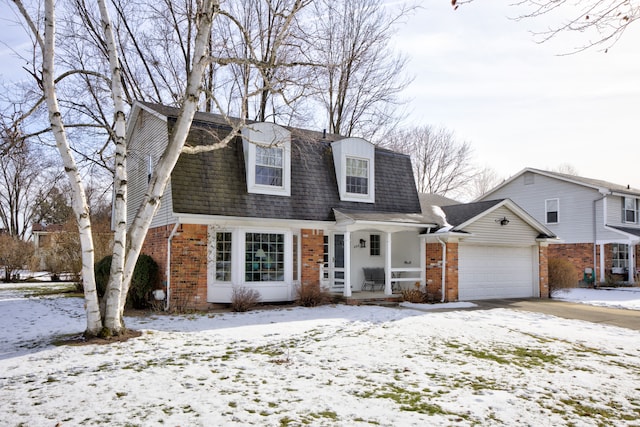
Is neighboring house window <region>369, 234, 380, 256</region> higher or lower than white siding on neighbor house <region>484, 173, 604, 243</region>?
lower

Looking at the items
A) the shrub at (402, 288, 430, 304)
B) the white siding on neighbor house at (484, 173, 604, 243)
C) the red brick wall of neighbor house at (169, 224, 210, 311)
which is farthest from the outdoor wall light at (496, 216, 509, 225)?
the red brick wall of neighbor house at (169, 224, 210, 311)

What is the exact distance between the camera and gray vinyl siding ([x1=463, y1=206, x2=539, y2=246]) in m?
15.2

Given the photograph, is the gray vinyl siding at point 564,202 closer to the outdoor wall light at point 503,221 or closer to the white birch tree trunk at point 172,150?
the outdoor wall light at point 503,221

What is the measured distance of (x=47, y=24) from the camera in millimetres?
7703

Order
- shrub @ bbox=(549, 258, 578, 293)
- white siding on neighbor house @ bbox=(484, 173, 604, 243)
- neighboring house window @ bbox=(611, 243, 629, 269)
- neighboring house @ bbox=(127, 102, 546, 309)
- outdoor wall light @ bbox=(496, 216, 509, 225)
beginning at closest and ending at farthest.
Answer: neighboring house @ bbox=(127, 102, 546, 309) < outdoor wall light @ bbox=(496, 216, 509, 225) < shrub @ bbox=(549, 258, 578, 293) < white siding on neighbor house @ bbox=(484, 173, 604, 243) < neighboring house window @ bbox=(611, 243, 629, 269)

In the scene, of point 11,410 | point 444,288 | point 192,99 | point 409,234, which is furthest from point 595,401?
point 409,234

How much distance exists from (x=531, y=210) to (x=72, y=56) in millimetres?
23626

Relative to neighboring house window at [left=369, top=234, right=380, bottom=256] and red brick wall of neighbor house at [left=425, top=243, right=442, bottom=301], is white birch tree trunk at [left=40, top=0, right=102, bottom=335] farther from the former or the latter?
neighboring house window at [left=369, top=234, right=380, bottom=256]

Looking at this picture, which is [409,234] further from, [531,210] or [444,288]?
[531,210]

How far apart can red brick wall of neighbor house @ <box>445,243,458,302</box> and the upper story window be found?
2.90 metres

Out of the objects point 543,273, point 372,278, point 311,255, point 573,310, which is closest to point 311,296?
point 311,255

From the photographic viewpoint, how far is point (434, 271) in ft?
49.1

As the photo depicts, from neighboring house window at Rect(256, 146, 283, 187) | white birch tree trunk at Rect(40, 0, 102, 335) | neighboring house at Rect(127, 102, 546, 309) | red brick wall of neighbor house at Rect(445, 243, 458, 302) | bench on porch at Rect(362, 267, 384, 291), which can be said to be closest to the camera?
white birch tree trunk at Rect(40, 0, 102, 335)

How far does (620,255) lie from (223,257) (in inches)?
850
